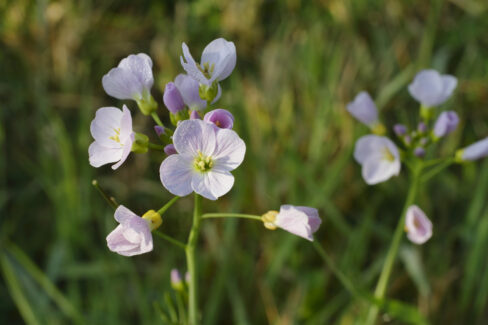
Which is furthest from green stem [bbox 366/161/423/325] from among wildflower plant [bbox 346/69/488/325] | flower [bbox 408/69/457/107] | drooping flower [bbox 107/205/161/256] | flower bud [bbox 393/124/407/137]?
drooping flower [bbox 107/205/161/256]

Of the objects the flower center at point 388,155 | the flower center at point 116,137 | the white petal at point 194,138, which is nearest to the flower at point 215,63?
the white petal at point 194,138

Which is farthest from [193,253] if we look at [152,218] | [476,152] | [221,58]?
[476,152]

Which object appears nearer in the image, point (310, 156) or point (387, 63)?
point (310, 156)

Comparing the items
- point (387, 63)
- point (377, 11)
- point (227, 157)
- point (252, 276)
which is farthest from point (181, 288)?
point (377, 11)

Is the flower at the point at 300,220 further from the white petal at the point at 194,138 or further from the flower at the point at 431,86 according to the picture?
the flower at the point at 431,86

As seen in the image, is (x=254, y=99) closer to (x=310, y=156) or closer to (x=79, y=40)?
(x=310, y=156)

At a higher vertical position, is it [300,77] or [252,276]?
[300,77]

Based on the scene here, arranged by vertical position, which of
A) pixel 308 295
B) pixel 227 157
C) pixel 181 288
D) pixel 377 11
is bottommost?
pixel 308 295
